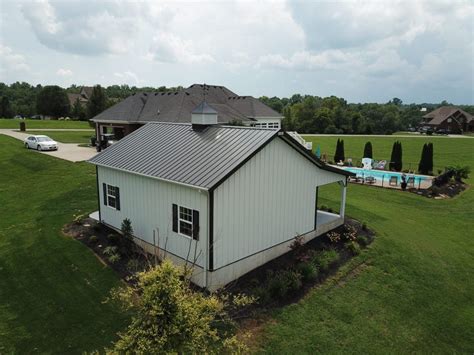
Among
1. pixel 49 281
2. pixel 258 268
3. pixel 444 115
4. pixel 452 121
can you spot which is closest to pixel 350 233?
pixel 258 268

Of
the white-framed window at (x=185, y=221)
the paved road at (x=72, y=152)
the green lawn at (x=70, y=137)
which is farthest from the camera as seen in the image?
the green lawn at (x=70, y=137)

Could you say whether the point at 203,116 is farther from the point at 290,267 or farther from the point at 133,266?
the point at 290,267

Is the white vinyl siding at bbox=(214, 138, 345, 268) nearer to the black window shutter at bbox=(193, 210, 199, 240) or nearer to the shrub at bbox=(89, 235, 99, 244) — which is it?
Answer: the black window shutter at bbox=(193, 210, 199, 240)

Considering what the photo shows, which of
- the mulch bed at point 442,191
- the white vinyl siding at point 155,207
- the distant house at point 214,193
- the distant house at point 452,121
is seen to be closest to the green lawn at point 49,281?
the white vinyl siding at point 155,207

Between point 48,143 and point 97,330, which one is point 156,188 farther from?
point 48,143

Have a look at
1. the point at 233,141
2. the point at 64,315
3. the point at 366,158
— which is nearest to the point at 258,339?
the point at 64,315

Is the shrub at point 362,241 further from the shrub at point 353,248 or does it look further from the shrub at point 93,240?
the shrub at point 93,240
